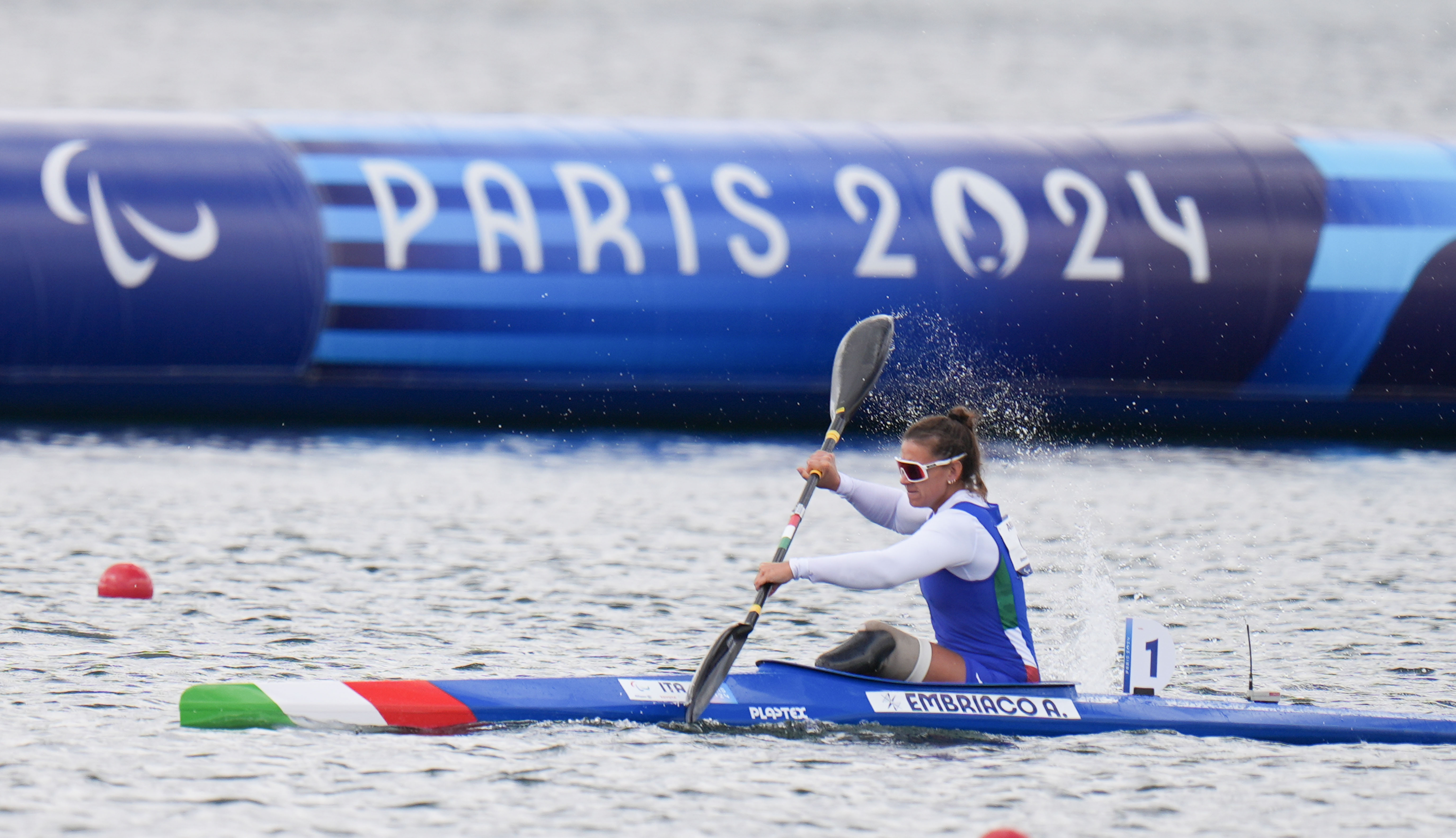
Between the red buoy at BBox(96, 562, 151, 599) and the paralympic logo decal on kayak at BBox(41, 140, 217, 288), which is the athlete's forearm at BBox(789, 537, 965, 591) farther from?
the paralympic logo decal on kayak at BBox(41, 140, 217, 288)

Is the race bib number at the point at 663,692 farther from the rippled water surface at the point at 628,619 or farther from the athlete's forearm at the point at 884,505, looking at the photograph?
the athlete's forearm at the point at 884,505

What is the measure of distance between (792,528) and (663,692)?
916 millimetres

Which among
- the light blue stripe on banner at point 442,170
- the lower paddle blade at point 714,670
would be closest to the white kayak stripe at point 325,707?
the lower paddle blade at point 714,670

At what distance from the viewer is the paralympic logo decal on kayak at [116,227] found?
1552cm

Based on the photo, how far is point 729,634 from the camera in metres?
7.83

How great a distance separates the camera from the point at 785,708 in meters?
7.70

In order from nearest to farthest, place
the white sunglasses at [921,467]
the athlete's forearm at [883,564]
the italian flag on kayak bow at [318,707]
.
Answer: the italian flag on kayak bow at [318,707]
the athlete's forearm at [883,564]
the white sunglasses at [921,467]

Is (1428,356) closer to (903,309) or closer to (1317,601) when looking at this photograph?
(903,309)

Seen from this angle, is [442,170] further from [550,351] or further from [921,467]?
[921,467]

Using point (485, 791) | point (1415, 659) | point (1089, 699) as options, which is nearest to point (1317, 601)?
point (1415, 659)

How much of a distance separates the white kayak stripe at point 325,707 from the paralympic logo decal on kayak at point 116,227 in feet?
29.1

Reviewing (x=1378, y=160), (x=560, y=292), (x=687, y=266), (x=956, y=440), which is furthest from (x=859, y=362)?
(x=1378, y=160)

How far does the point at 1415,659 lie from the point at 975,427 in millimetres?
2904

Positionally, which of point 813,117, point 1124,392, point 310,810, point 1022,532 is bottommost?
point 310,810
